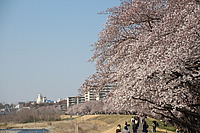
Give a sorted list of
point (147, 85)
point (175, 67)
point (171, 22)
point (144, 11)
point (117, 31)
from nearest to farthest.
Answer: point (175, 67), point (147, 85), point (171, 22), point (144, 11), point (117, 31)

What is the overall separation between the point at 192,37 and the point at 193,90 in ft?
6.60

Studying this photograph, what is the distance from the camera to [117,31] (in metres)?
12.1

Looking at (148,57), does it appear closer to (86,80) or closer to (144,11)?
(144,11)

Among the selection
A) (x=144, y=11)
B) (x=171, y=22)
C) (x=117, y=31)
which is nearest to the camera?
(x=171, y=22)

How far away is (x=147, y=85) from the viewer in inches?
301

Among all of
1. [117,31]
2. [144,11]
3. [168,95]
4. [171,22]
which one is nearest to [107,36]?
[117,31]

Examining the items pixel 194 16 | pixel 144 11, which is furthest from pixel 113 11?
pixel 194 16

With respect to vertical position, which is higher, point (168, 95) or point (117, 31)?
point (117, 31)

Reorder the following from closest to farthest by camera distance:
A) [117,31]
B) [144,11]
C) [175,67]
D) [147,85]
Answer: [175,67] < [147,85] < [144,11] < [117,31]

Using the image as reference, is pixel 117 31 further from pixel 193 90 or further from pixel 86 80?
pixel 193 90

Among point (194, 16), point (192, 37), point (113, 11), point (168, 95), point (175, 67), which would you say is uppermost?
point (113, 11)

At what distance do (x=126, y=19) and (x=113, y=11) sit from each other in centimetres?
140

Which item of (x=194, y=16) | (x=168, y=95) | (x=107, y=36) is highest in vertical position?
(x=107, y=36)

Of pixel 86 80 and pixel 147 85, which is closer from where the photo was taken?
pixel 147 85
